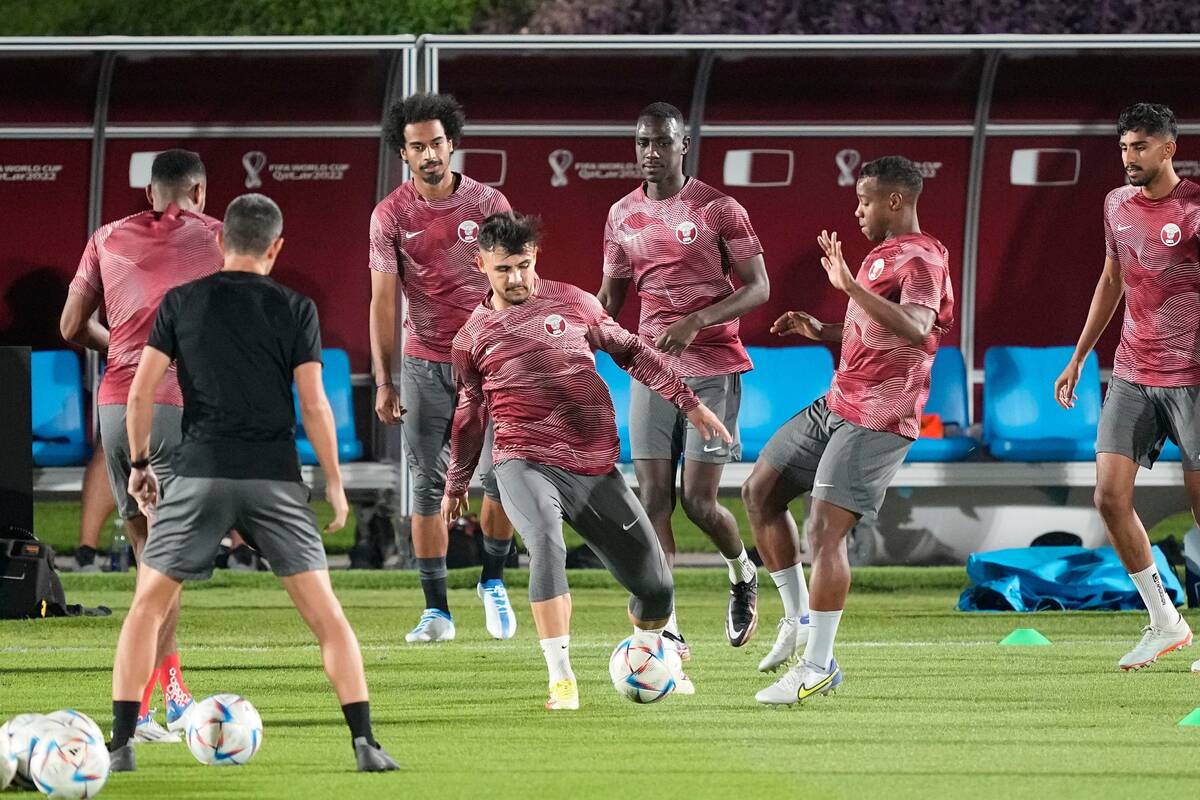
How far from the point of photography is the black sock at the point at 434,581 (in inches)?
385

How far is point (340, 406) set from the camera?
44.2 feet

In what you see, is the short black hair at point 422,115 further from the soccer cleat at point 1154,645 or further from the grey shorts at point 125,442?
the soccer cleat at point 1154,645

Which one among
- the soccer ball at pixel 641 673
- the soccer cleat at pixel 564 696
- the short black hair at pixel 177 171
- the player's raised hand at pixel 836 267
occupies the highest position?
the short black hair at pixel 177 171

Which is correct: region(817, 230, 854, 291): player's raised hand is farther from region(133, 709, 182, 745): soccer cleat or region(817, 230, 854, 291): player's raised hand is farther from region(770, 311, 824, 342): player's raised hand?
region(133, 709, 182, 745): soccer cleat

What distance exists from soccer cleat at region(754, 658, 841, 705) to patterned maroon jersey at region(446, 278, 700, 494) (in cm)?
96

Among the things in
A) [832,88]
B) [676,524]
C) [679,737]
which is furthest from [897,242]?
[676,524]

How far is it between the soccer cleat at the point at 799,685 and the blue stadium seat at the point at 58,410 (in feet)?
22.4

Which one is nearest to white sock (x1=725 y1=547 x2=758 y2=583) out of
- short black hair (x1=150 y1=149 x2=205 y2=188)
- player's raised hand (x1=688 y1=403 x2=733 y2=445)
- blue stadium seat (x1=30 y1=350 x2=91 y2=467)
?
player's raised hand (x1=688 y1=403 x2=733 y2=445)

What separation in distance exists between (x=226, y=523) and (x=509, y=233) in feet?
5.88

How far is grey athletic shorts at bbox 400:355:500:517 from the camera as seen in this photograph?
9.67 m

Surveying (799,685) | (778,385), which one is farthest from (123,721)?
(778,385)

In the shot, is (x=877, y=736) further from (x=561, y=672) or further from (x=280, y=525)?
(x=280, y=525)

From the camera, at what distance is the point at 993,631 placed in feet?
33.6

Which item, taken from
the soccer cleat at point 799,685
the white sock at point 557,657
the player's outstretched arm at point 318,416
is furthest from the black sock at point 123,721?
the soccer cleat at point 799,685
